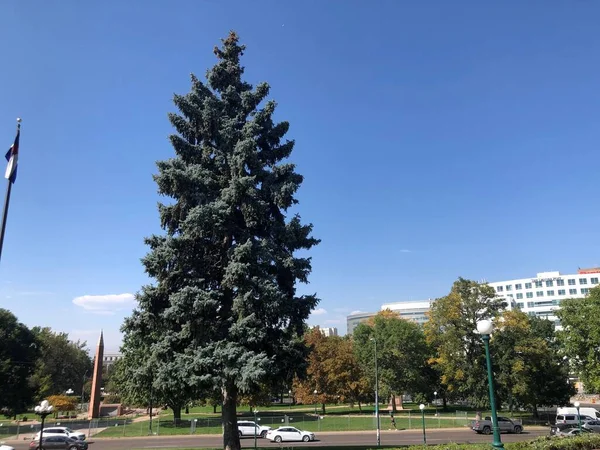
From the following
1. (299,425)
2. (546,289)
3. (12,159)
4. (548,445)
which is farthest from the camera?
(546,289)

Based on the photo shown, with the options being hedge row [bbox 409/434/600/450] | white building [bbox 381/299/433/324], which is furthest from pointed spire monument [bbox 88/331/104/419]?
white building [bbox 381/299/433/324]

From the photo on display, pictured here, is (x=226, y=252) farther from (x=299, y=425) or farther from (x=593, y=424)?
(x=593, y=424)

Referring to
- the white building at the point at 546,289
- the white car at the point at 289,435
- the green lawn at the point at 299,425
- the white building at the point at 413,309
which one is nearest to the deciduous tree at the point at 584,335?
the green lawn at the point at 299,425

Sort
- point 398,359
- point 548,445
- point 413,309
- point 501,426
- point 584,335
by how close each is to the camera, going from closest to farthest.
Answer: point 548,445
point 501,426
point 584,335
point 398,359
point 413,309

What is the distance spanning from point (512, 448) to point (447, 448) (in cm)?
215

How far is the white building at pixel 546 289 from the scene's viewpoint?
431 feet

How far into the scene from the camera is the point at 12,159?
14820 mm

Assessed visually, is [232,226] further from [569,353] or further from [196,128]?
[569,353]

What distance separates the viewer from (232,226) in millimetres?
20281

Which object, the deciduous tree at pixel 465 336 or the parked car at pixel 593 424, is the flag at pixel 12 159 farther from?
the deciduous tree at pixel 465 336

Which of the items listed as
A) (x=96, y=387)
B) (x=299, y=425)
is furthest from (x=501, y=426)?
(x=96, y=387)

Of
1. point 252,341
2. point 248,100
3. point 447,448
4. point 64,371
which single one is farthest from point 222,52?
point 64,371

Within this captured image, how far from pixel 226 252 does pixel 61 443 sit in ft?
76.6

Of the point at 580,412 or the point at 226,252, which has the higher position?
the point at 226,252
